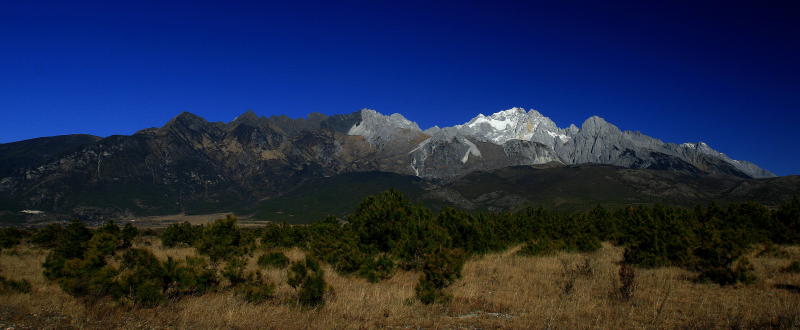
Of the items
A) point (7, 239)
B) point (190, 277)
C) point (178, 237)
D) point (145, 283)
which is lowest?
point (178, 237)

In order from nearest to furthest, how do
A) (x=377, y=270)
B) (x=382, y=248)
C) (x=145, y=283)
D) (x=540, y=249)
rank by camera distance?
(x=145, y=283), (x=377, y=270), (x=382, y=248), (x=540, y=249)

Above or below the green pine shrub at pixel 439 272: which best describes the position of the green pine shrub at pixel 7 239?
below

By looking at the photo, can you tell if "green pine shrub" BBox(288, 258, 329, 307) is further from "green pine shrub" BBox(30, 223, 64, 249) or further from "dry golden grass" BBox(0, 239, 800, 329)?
"green pine shrub" BBox(30, 223, 64, 249)

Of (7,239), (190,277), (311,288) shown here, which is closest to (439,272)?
(311,288)

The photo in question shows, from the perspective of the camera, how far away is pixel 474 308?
54.0 ft

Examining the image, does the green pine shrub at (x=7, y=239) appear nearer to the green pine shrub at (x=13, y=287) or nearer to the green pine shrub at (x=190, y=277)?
the green pine shrub at (x=13, y=287)

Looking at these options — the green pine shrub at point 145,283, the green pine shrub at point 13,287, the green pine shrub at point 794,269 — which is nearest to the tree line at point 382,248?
the green pine shrub at point 145,283

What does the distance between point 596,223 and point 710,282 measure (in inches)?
1291

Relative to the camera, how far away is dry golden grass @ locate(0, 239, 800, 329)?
13844 millimetres

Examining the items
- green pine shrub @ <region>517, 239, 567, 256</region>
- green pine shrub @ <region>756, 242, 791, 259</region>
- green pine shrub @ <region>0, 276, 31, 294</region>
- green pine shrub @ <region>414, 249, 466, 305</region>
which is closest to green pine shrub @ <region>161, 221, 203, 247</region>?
green pine shrub @ <region>0, 276, 31, 294</region>

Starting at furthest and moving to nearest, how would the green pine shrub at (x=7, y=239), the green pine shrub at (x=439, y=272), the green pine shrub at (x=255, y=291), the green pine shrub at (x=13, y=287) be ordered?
the green pine shrub at (x=7, y=239), the green pine shrub at (x=13, y=287), the green pine shrub at (x=439, y=272), the green pine shrub at (x=255, y=291)

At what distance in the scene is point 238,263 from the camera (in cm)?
2022

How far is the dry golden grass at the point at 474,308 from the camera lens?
13.8 meters

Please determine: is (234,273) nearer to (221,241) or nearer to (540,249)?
(221,241)
